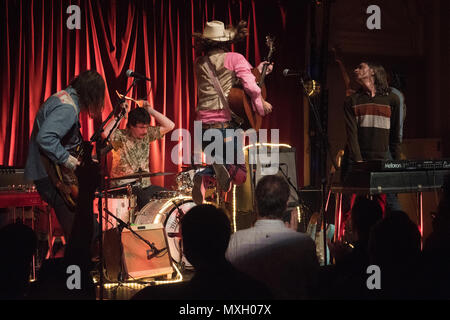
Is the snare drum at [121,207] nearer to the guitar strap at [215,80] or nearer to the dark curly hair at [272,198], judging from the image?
the guitar strap at [215,80]

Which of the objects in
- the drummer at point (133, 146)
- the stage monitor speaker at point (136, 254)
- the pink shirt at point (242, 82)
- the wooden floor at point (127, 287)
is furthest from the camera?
the drummer at point (133, 146)

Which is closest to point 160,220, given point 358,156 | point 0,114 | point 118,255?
point 118,255

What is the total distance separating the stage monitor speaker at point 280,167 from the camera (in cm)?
553

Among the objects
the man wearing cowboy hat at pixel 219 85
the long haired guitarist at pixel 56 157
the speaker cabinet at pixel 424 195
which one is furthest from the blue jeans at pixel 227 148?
the speaker cabinet at pixel 424 195

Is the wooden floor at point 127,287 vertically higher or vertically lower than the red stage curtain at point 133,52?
lower

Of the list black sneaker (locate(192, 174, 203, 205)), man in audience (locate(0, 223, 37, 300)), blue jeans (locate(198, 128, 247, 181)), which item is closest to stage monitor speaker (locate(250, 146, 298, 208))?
blue jeans (locate(198, 128, 247, 181))

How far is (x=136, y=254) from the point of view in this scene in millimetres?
4598

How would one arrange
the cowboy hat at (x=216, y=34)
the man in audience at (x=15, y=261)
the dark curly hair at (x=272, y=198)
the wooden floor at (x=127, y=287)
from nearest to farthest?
the man in audience at (x=15, y=261)
the dark curly hair at (x=272, y=198)
the wooden floor at (x=127, y=287)
the cowboy hat at (x=216, y=34)

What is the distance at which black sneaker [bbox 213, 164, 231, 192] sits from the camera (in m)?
4.67

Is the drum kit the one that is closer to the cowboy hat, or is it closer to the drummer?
the drummer

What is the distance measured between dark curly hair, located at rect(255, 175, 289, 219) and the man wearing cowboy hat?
5.85 feet

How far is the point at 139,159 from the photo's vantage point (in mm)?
5918

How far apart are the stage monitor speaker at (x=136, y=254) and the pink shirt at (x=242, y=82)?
1.08 m
